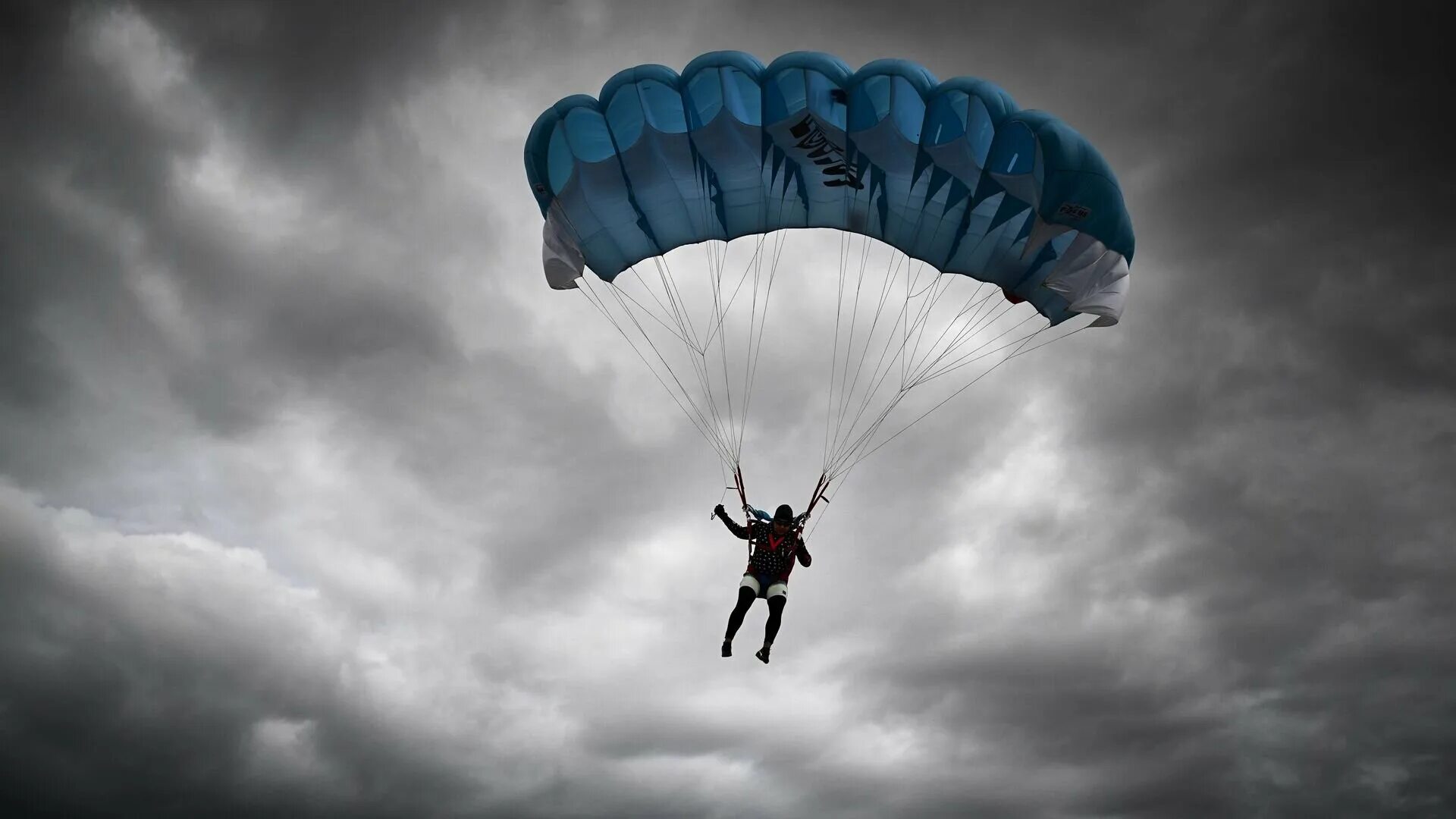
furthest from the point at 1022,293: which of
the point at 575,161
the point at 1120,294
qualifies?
the point at 575,161

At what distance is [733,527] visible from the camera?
16062mm

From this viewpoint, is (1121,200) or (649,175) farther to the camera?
(649,175)

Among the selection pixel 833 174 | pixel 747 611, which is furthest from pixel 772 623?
pixel 833 174

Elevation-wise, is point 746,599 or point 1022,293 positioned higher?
point 1022,293

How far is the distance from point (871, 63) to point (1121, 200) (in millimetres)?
4265

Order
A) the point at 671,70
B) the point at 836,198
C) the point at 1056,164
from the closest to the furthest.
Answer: the point at 1056,164 → the point at 671,70 → the point at 836,198

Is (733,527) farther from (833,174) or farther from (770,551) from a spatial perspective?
(833,174)

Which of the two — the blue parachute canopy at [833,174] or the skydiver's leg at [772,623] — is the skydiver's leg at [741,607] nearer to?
the skydiver's leg at [772,623]

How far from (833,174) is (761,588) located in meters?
6.70

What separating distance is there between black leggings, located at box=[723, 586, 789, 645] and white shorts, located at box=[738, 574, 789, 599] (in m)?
0.03

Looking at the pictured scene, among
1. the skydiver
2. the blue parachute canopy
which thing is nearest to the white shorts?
the skydiver

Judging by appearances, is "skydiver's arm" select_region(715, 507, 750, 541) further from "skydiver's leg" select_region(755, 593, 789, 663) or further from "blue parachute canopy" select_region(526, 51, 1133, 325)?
"blue parachute canopy" select_region(526, 51, 1133, 325)

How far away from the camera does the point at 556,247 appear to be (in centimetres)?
1817

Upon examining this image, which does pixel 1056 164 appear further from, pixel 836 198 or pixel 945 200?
pixel 836 198
